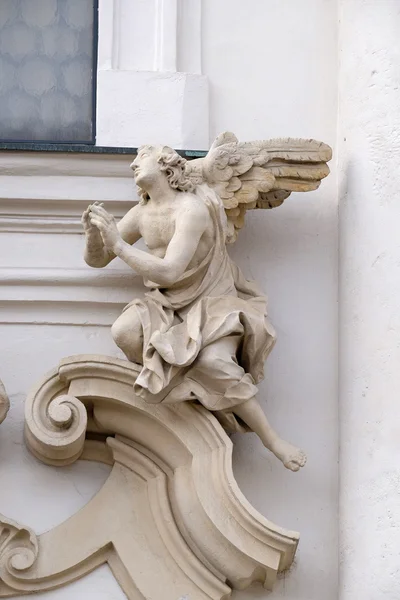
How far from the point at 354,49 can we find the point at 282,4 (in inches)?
15.3

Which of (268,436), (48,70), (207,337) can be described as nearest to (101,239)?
(207,337)

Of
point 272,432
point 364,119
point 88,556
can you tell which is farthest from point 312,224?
point 88,556

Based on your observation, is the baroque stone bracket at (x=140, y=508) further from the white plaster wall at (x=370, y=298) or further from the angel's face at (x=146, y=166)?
the angel's face at (x=146, y=166)

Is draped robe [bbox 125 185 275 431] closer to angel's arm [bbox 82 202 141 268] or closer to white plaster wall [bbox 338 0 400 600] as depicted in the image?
angel's arm [bbox 82 202 141 268]

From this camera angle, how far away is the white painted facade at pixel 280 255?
21.1 feet

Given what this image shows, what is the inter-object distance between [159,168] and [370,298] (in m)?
0.80

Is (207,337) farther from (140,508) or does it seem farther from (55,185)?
(55,185)

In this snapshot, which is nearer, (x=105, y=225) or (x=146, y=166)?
(x=105, y=225)

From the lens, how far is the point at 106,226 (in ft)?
20.8

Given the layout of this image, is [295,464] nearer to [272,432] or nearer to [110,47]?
[272,432]

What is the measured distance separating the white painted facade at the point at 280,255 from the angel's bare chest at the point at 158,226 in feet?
0.75

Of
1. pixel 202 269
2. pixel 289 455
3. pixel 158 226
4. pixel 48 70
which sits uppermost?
pixel 48 70

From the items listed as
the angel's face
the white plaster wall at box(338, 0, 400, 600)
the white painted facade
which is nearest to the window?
the white painted facade

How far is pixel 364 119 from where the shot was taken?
6.76 metres
